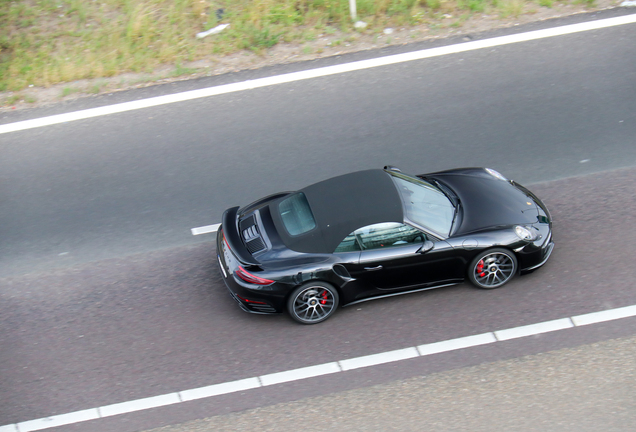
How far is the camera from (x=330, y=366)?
22.4 ft

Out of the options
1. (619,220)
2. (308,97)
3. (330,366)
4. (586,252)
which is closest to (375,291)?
(330,366)

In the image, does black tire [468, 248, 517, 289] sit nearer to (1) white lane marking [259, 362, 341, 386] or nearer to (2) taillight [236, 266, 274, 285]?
(1) white lane marking [259, 362, 341, 386]

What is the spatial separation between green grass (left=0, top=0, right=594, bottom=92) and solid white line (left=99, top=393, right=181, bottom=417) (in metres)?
6.36

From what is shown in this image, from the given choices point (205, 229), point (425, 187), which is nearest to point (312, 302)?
point (425, 187)

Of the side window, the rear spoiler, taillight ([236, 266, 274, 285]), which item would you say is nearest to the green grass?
the rear spoiler

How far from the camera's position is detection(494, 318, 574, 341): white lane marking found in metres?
6.91

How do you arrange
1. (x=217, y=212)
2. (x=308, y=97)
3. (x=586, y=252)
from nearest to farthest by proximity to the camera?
(x=586, y=252), (x=217, y=212), (x=308, y=97)

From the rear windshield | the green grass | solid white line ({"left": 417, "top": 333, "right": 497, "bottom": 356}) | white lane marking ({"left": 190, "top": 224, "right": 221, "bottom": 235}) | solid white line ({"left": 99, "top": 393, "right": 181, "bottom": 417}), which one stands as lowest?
solid white line ({"left": 99, "top": 393, "right": 181, "bottom": 417})

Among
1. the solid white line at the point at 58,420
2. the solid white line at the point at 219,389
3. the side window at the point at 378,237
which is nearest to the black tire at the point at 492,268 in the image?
the side window at the point at 378,237

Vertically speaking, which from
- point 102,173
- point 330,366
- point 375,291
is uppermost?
point 102,173

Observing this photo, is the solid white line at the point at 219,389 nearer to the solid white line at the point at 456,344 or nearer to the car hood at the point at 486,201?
the solid white line at the point at 456,344

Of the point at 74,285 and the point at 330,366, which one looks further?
the point at 74,285

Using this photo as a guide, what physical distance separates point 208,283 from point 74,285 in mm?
1682

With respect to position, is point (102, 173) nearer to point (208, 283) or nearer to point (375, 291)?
point (208, 283)
